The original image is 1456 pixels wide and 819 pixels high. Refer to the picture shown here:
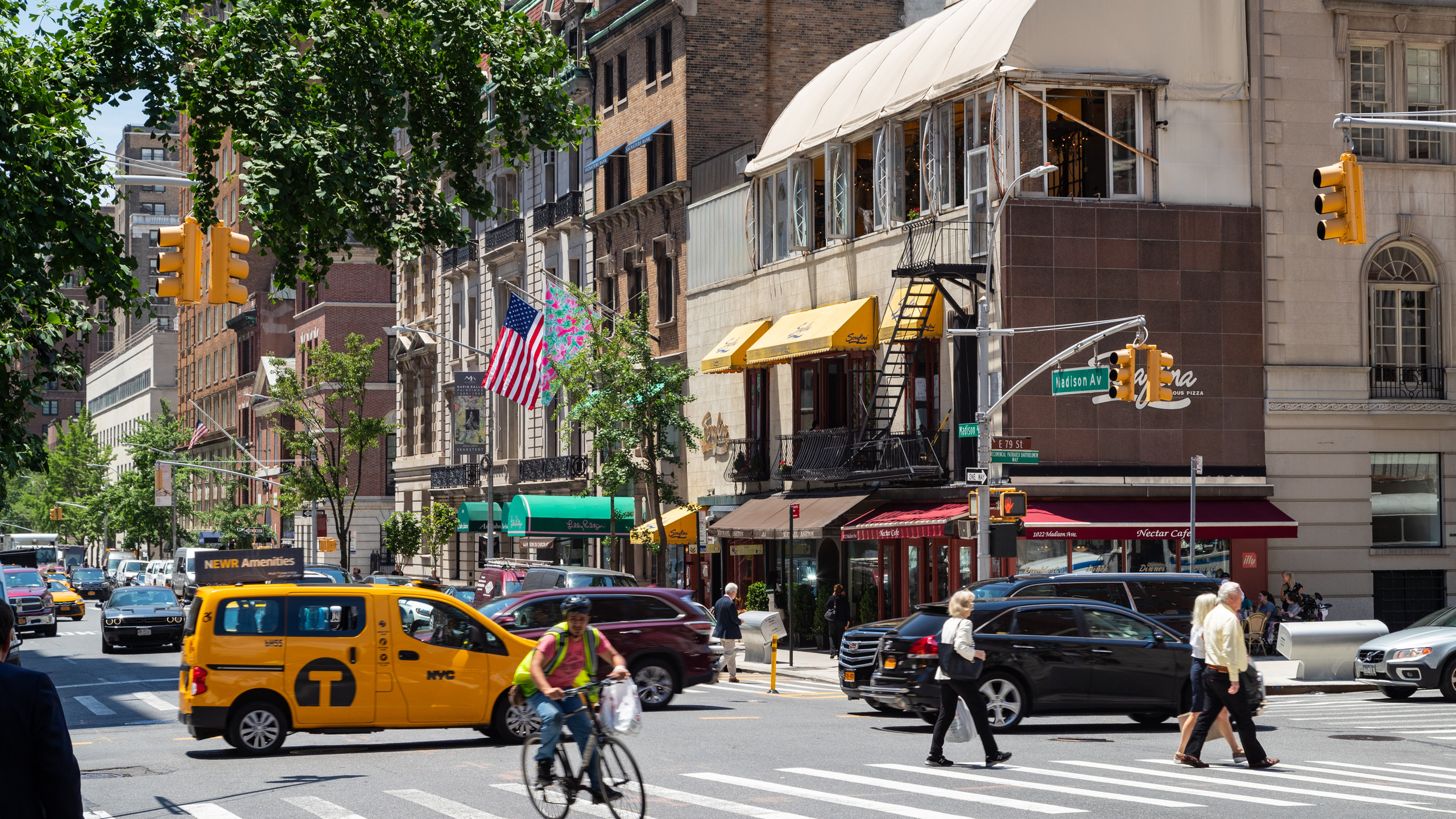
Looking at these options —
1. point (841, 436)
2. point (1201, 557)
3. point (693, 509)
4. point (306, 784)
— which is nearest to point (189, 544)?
point (693, 509)

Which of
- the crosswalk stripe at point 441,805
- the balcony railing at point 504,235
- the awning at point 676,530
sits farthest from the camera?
the balcony railing at point 504,235

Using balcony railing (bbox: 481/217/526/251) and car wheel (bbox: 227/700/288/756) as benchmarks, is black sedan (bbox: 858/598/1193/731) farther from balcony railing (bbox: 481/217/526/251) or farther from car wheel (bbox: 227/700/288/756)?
balcony railing (bbox: 481/217/526/251)

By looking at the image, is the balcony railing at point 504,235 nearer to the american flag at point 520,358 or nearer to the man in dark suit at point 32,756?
the american flag at point 520,358

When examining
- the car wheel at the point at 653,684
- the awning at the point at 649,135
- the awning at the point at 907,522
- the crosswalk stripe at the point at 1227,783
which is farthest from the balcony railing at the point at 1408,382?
the awning at the point at 649,135

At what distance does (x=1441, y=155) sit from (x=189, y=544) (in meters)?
91.2

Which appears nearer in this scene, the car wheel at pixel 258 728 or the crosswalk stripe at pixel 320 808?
the crosswalk stripe at pixel 320 808

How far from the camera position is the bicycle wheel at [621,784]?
12.4 m

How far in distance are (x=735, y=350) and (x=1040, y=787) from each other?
2805 cm

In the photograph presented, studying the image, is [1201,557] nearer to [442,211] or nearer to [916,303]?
[916,303]

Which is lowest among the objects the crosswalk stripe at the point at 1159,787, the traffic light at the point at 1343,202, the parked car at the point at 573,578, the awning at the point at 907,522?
the crosswalk stripe at the point at 1159,787

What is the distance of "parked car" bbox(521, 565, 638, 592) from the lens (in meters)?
31.7

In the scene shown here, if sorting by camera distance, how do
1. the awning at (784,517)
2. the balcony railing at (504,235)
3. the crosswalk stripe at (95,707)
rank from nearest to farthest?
1. the crosswalk stripe at (95,707)
2. the awning at (784,517)
3. the balcony railing at (504,235)

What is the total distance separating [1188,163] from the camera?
3444cm

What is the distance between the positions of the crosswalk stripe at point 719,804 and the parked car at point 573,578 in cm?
1630
